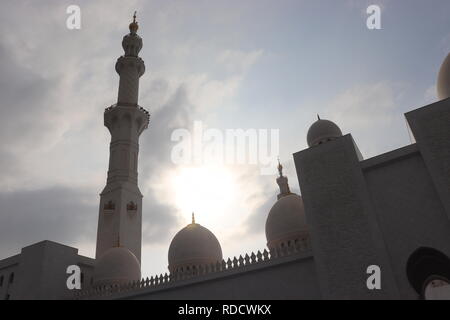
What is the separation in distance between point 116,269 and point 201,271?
565cm

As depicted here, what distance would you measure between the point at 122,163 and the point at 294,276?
1413 cm

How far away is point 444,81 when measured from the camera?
1223cm

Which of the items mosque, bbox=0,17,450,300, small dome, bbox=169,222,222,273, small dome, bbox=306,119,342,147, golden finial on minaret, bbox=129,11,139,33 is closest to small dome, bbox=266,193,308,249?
mosque, bbox=0,17,450,300

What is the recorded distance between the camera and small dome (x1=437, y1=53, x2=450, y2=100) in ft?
39.7

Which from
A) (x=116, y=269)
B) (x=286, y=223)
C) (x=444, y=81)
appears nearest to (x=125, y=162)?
(x=116, y=269)

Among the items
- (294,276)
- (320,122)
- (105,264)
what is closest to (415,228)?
(294,276)

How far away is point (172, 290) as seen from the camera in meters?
13.0

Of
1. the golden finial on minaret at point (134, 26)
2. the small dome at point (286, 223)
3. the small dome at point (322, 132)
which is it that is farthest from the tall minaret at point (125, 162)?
the small dome at point (322, 132)

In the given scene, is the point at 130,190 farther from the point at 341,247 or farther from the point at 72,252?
the point at 341,247

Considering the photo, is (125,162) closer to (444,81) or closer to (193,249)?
(193,249)

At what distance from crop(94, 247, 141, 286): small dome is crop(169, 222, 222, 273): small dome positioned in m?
2.15

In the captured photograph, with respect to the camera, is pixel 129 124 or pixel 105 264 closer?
pixel 105 264

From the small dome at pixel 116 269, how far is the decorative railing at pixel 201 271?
368mm
